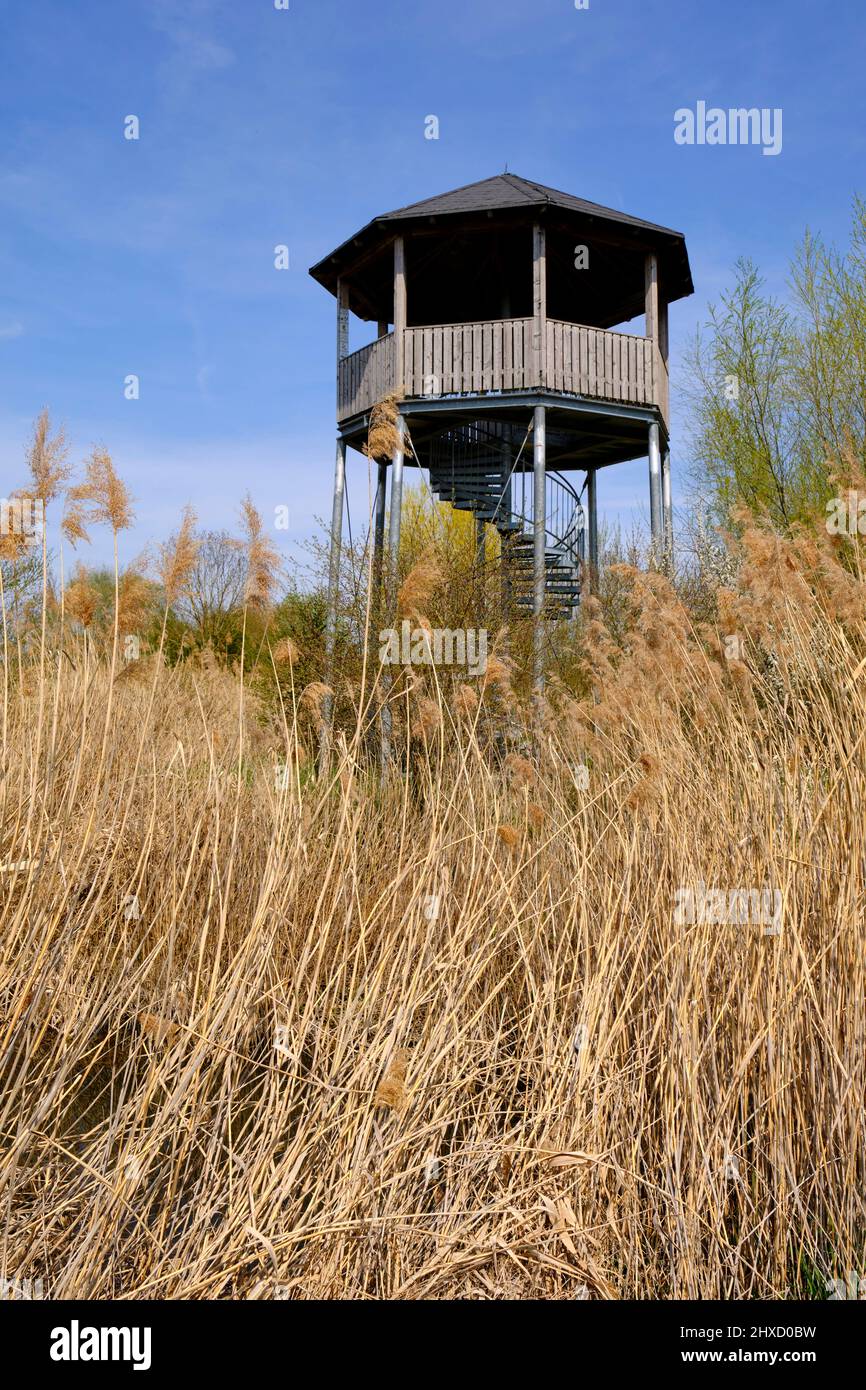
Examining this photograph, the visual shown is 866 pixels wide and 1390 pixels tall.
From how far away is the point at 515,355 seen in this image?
45.1ft

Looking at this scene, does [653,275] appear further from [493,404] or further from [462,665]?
[462,665]

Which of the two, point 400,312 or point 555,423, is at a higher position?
point 400,312

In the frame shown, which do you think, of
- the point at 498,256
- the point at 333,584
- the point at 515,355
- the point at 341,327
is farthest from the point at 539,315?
the point at 333,584

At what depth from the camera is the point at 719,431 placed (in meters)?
19.7

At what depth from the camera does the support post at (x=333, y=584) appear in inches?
196

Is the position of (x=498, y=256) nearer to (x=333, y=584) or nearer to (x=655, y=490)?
(x=655, y=490)

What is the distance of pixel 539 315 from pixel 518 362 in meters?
0.78

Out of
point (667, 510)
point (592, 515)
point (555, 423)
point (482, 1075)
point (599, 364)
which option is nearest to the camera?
point (482, 1075)

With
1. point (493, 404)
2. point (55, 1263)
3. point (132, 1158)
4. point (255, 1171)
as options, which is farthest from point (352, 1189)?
point (493, 404)

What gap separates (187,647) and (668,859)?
12.2 meters

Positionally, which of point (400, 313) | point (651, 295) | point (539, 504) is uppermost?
point (651, 295)

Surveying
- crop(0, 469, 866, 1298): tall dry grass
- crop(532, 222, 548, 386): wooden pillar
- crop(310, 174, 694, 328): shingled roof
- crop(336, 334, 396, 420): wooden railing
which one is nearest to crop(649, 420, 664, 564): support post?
crop(532, 222, 548, 386): wooden pillar

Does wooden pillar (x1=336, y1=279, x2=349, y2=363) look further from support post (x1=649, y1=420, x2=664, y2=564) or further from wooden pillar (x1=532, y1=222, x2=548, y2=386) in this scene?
support post (x1=649, y1=420, x2=664, y2=564)

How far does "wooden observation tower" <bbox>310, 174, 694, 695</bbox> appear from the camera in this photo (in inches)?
539
